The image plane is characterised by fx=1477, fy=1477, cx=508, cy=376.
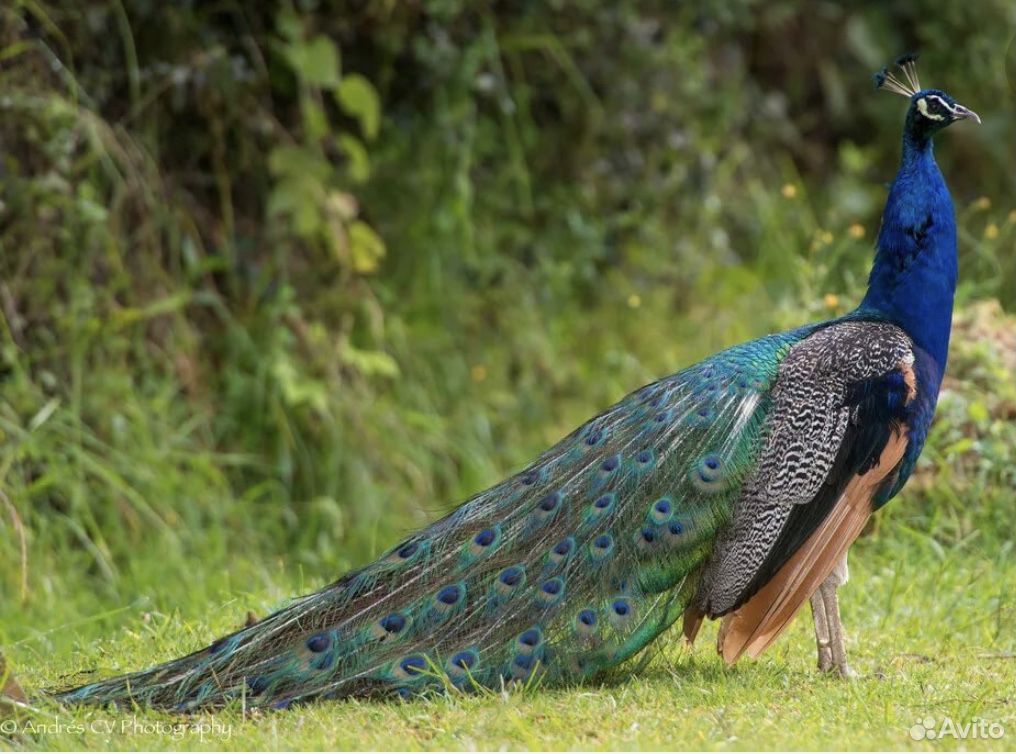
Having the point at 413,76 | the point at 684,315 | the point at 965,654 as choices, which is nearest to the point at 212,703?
the point at 965,654

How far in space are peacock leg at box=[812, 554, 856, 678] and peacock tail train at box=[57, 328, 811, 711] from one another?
1.60ft

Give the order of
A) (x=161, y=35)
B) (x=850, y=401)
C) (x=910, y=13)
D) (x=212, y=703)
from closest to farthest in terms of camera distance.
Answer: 1. (x=212, y=703)
2. (x=850, y=401)
3. (x=161, y=35)
4. (x=910, y=13)

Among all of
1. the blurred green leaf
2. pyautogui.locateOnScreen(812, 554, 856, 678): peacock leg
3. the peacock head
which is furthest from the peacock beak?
the blurred green leaf

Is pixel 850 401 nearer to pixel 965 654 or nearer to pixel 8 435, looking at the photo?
pixel 965 654

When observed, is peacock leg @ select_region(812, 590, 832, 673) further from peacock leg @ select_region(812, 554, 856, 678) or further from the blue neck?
the blue neck

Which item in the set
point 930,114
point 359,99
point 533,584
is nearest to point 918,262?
point 930,114

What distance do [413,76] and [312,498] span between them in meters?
2.41

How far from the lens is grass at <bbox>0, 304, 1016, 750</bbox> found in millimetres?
3760

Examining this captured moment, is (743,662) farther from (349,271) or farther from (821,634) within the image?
(349,271)

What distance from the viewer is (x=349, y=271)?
766cm

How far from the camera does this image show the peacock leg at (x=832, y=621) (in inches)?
175

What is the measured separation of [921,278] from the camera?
4586mm

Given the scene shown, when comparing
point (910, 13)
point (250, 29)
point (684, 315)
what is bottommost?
point (684, 315)

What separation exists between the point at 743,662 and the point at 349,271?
12.2 feet
